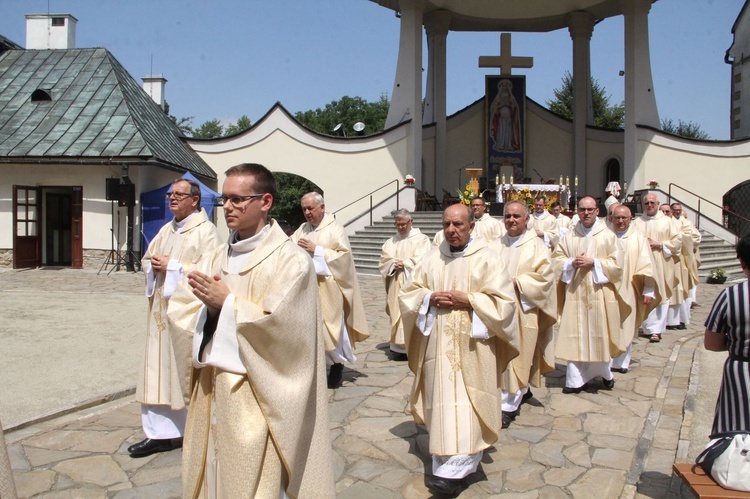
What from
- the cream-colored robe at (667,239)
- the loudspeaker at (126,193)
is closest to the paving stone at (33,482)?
the cream-colored robe at (667,239)

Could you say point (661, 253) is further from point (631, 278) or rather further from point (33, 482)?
point (33, 482)

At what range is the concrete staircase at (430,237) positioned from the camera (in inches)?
720

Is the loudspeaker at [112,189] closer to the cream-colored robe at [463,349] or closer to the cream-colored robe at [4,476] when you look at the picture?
the cream-colored robe at [463,349]

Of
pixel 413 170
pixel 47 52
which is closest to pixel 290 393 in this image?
pixel 413 170

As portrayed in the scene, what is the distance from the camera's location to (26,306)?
11867 millimetres

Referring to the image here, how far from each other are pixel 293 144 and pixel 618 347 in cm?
1886

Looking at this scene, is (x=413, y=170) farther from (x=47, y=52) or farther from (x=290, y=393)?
(x=290, y=393)

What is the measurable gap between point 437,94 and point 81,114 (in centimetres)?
1401

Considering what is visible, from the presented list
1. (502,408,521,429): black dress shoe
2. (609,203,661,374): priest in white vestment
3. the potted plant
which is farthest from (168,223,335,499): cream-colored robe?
the potted plant

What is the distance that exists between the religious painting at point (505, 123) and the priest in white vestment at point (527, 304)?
22664 mm

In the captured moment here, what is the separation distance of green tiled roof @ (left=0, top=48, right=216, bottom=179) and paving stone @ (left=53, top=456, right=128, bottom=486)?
1515 centimetres

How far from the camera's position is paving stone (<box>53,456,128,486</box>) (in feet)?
14.2

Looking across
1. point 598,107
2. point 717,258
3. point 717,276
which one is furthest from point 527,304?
point 598,107

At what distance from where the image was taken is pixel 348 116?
2269 inches
